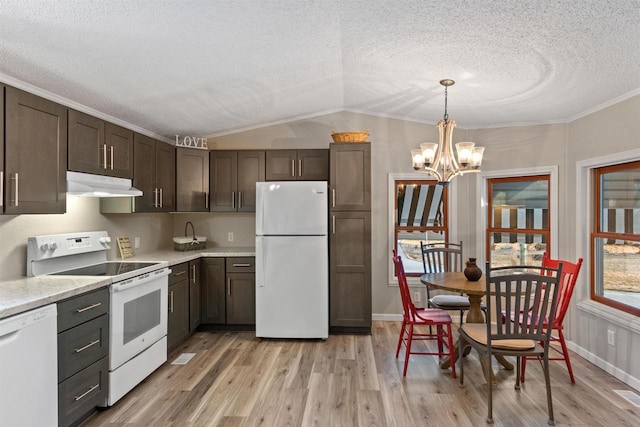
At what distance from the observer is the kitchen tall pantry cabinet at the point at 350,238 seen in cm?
438

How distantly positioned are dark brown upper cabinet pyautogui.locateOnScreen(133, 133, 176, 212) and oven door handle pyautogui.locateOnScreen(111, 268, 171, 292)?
2.36 feet

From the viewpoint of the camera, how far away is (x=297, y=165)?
15.3ft

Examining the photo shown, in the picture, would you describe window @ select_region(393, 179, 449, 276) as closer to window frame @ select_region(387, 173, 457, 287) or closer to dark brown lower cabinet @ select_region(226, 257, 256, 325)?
window frame @ select_region(387, 173, 457, 287)

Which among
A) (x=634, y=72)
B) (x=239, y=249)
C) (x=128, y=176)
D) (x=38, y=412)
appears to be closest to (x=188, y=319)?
(x=239, y=249)

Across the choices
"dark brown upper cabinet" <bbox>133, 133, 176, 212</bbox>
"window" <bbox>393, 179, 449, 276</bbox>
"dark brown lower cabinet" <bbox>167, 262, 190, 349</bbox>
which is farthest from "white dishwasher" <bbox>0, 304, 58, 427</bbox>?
"window" <bbox>393, 179, 449, 276</bbox>

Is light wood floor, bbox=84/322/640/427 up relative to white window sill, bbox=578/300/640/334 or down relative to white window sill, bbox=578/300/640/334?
down

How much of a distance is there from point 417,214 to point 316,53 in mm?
2721

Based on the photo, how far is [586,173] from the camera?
12.5ft

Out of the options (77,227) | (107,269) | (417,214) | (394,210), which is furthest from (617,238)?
(77,227)

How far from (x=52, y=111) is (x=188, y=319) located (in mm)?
2356

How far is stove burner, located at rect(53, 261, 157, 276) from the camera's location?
298cm

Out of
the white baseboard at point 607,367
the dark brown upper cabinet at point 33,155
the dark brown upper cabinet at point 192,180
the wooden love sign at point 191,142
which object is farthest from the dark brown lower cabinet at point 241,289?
the white baseboard at point 607,367

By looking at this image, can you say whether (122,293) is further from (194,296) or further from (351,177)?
(351,177)

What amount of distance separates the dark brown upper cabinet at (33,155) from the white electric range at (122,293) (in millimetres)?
485
